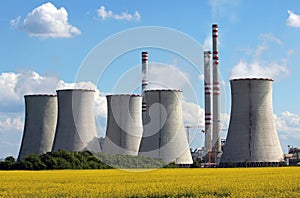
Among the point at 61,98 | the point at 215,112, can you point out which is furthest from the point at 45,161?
the point at 215,112

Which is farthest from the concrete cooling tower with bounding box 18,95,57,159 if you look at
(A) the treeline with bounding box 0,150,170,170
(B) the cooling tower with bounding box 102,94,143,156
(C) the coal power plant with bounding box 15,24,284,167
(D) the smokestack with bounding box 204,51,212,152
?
(D) the smokestack with bounding box 204,51,212,152

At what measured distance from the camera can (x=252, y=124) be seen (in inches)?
1960

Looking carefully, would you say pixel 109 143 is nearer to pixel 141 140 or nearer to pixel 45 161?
pixel 141 140

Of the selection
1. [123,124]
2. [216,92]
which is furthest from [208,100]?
[123,124]

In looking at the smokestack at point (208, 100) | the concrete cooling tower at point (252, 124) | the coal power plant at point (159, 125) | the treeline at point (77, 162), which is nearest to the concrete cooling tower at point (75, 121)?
the coal power plant at point (159, 125)

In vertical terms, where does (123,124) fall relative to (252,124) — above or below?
above

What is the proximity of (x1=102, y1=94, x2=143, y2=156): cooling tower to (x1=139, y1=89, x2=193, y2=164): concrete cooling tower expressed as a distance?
401cm

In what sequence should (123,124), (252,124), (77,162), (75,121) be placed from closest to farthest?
(77,162)
(252,124)
(75,121)
(123,124)

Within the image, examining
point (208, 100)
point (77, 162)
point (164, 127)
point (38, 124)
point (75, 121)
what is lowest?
point (77, 162)

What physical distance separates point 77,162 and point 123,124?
12566 millimetres

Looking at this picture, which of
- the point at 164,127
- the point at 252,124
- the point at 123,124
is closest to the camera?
the point at 252,124

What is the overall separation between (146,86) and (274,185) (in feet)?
168

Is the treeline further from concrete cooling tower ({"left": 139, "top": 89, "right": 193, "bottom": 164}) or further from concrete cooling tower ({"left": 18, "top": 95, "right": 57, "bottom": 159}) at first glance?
concrete cooling tower ({"left": 18, "top": 95, "right": 57, "bottom": 159})

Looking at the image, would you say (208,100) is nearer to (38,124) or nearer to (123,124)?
(123,124)
